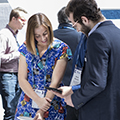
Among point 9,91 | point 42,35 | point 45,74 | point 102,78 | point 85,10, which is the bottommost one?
point 9,91

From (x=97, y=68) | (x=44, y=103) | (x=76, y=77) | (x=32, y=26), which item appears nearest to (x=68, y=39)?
(x=76, y=77)

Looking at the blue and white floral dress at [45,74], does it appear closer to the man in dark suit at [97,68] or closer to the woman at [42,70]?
the woman at [42,70]

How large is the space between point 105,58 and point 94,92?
198 mm

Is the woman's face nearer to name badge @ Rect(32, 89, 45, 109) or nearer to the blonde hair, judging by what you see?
the blonde hair

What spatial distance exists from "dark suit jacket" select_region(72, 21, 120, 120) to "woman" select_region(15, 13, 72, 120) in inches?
13.5

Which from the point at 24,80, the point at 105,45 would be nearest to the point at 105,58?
the point at 105,45

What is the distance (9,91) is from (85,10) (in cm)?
173

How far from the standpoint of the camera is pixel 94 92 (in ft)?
3.95

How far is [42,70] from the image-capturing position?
1.60m

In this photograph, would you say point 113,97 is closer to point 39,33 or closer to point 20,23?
point 39,33

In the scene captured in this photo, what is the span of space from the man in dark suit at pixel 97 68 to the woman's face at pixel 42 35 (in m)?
0.34

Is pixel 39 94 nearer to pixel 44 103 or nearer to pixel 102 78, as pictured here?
pixel 44 103

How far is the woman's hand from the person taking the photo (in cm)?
157

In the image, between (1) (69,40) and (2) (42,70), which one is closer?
(2) (42,70)
